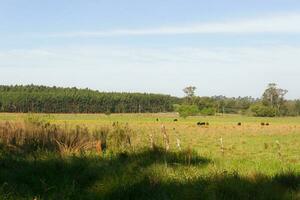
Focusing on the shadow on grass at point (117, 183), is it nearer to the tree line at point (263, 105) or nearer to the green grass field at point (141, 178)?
the green grass field at point (141, 178)

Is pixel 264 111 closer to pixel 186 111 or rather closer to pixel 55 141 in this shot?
pixel 186 111

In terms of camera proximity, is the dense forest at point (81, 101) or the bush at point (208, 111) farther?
the dense forest at point (81, 101)

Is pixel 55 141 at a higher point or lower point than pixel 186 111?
lower

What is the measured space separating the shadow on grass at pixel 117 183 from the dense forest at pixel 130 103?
122 meters

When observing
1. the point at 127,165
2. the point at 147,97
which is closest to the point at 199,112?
the point at 147,97

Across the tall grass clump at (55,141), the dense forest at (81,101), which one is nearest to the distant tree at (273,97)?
the dense forest at (81,101)

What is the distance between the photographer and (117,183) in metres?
8.36

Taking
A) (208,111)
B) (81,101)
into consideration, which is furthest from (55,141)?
(81,101)

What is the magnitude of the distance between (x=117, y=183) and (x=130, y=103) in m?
184

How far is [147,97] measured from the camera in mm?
198750

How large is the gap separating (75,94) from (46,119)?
165 m

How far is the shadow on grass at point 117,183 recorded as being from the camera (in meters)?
7.71

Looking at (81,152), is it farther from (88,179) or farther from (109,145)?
(88,179)

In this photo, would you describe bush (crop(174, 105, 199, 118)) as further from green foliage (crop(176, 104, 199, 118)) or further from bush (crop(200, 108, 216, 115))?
bush (crop(200, 108, 216, 115))
